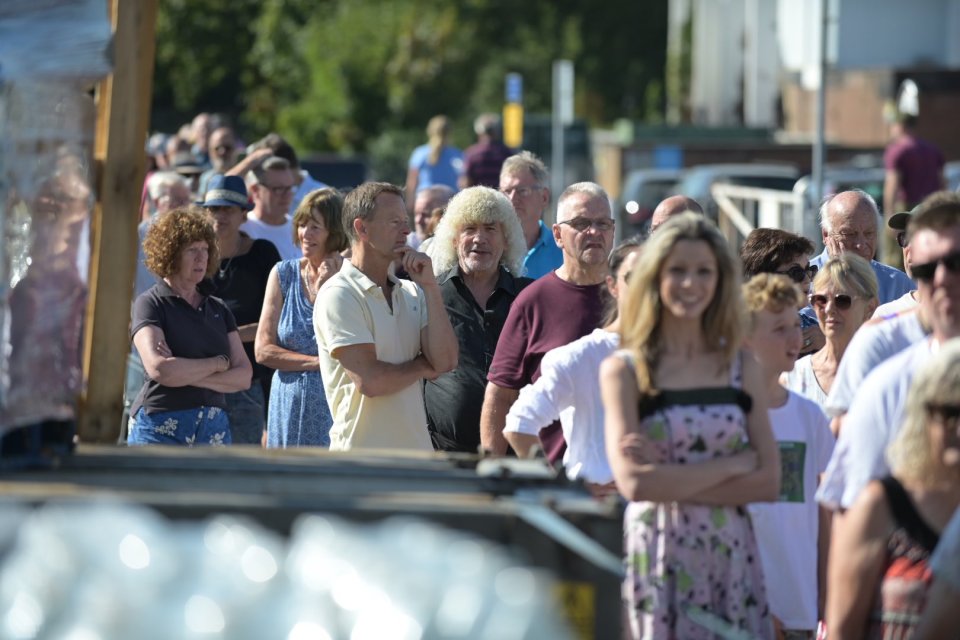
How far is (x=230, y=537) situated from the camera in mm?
3689

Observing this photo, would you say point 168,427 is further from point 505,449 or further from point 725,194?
point 725,194

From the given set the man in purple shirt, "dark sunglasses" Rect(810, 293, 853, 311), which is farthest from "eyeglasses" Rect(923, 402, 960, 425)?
the man in purple shirt

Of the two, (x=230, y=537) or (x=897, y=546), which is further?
(x=897, y=546)

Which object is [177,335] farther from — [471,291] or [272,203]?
[272,203]

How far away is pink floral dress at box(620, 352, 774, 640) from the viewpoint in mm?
5156

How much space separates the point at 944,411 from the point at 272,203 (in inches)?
266

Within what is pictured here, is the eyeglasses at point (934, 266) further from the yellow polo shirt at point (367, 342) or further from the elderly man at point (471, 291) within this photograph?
the elderly man at point (471, 291)

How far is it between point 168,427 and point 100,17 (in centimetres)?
356

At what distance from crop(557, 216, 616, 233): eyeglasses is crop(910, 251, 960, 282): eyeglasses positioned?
2557mm

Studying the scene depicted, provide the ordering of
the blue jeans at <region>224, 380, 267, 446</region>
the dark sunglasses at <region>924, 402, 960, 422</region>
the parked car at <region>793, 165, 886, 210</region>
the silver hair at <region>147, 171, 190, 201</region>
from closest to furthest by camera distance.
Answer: the dark sunglasses at <region>924, 402, 960, 422</region>
the blue jeans at <region>224, 380, 267, 446</region>
the silver hair at <region>147, 171, 190, 201</region>
the parked car at <region>793, 165, 886, 210</region>

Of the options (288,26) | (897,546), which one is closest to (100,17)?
(897,546)

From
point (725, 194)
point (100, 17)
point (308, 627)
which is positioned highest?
point (725, 194)

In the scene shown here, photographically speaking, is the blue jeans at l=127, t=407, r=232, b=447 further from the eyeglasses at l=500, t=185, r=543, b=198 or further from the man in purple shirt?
the man in purple shirt

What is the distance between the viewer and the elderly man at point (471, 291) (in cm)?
793
